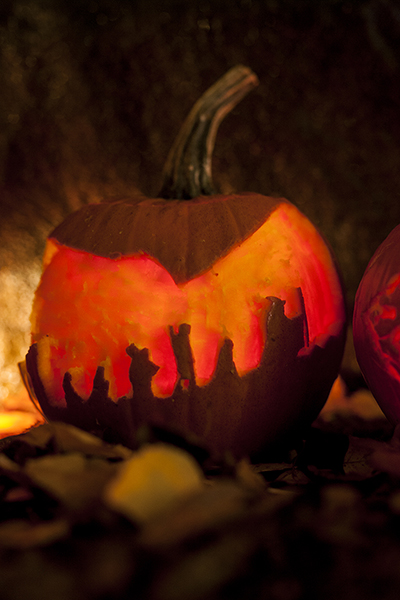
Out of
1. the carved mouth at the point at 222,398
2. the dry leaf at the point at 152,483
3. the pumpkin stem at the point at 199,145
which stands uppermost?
the pumpkin stem at the point at 199,145

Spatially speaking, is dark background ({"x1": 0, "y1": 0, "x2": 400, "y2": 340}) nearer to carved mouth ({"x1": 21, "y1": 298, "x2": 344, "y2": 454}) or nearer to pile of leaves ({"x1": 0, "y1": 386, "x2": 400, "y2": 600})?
carved mouth ({"x1": 21, "y1": 298, "x2": 344, "y2": 454})

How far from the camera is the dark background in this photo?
3.21 ft

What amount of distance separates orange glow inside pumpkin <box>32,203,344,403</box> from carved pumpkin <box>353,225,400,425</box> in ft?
0.19

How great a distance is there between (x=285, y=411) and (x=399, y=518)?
0.83 ft

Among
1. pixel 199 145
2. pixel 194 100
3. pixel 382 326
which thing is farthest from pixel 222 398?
pixel 194 100

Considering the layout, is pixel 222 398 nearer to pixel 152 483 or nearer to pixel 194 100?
pixel 152 483

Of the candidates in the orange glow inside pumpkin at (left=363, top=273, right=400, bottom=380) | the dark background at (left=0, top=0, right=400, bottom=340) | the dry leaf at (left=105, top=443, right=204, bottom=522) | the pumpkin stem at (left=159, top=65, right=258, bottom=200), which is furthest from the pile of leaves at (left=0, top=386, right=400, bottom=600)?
the dark background at (left=0, top=0, right=400, bottom=340)

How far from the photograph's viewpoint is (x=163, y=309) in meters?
0.58

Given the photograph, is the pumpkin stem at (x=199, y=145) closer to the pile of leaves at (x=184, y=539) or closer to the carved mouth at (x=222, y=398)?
the carved mouth at (x=222, y=398)

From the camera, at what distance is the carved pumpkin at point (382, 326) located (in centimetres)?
55

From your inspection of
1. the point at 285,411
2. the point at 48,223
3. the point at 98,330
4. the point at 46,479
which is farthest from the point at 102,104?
the point at 46,479

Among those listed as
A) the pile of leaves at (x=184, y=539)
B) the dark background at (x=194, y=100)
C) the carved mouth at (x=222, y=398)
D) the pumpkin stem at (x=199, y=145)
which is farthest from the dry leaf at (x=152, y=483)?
the dark background at (x=194, y=100)

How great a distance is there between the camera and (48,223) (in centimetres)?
103

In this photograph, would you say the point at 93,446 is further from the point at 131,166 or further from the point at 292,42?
the point at 292,42
